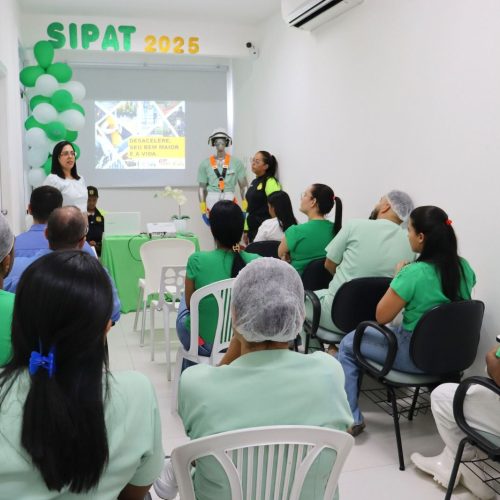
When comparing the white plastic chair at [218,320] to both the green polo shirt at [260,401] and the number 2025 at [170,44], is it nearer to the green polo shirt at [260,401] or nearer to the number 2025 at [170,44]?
the green polo shirt at [260,401]

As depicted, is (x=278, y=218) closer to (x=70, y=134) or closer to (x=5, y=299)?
(x=5, y=299)

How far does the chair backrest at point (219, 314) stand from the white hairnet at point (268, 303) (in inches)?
52.2

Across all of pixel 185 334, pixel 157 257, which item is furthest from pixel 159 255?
pixel 185 334

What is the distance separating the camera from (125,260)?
5.23 m

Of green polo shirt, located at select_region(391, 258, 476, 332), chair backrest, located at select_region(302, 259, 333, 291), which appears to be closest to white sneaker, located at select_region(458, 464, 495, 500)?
green polo shirt, located at select_region(391, 258, 476, 332)

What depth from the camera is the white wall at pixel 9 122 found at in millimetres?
4941

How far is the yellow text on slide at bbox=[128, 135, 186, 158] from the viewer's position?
27.1ft

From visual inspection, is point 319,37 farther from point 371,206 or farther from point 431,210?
point 431,210

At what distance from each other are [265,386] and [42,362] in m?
0.55

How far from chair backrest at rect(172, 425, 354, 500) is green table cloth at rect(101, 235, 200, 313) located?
387cm

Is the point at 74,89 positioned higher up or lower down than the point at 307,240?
higher up

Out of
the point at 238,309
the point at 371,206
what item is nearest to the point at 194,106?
the point at 371,206

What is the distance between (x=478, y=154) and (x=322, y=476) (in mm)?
2318

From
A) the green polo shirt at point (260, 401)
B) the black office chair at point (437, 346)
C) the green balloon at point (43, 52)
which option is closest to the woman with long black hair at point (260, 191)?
the green balloon at point (43, 52)
